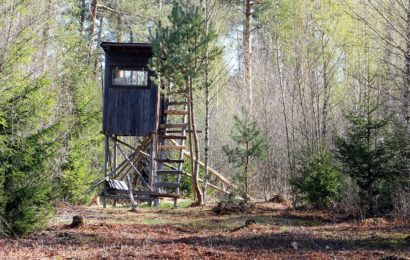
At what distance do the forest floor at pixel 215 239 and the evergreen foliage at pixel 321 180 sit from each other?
38.3 inches

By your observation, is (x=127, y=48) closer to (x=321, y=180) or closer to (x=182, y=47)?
(x=182, y=47)

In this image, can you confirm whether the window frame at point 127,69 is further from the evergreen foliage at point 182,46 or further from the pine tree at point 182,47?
the evergreen foliage at point 182,46

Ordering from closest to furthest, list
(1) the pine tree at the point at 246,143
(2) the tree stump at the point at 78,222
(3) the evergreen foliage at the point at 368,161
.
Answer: (2) the tree stump at the point at 78,222, (3) the evergreen foliage at the point at 368,161, (1) the pine tree at the point at 246,143

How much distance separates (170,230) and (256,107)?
14686 millimetres

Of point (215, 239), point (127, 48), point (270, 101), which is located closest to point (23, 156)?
point (215, 239)

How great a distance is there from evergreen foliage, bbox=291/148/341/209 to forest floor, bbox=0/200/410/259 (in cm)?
97

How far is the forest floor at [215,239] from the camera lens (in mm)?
7355

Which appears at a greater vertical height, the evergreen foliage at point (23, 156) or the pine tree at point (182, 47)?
the pine tree at point (182, 47)

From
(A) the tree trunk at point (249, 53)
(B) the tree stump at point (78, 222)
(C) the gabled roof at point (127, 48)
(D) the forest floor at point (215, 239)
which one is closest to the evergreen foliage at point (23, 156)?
(D) the forest floor at point (215, 239)

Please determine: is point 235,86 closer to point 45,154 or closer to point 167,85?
point 167,85

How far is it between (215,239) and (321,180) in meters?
5.90

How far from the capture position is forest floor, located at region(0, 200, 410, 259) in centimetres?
736

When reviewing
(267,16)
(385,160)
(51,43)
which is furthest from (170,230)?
(267,16)

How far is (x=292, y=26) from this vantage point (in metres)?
17.2
